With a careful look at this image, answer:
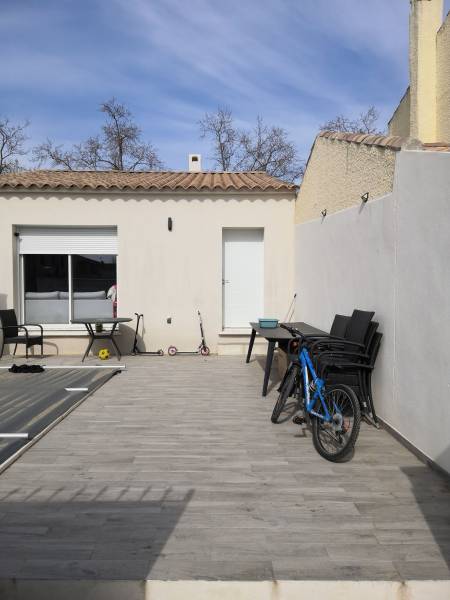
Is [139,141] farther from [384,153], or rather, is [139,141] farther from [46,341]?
[384,153]

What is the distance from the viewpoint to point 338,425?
13.6 ft

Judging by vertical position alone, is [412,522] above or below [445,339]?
below

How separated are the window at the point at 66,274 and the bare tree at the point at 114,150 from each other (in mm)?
17058

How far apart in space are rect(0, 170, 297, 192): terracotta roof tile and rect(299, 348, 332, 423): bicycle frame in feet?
18.9

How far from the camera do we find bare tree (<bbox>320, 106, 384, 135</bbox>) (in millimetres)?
24531

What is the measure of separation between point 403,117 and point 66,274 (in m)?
10.3

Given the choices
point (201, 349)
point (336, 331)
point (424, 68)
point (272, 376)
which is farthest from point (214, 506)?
point (424, 68)

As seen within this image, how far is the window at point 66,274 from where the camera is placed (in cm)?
1007

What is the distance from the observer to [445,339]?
3717 mm

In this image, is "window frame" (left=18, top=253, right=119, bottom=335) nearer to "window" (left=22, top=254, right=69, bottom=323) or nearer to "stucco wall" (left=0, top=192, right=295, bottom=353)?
"window" (left=22, top=254, right=69, bottom=323)

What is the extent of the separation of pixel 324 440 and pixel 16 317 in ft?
24.7

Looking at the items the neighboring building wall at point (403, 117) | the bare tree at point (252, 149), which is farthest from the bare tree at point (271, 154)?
the neighboring building wall at point (403, 117)

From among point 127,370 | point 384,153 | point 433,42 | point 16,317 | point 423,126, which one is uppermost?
point 433,42

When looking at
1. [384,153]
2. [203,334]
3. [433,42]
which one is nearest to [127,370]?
[203,334]
